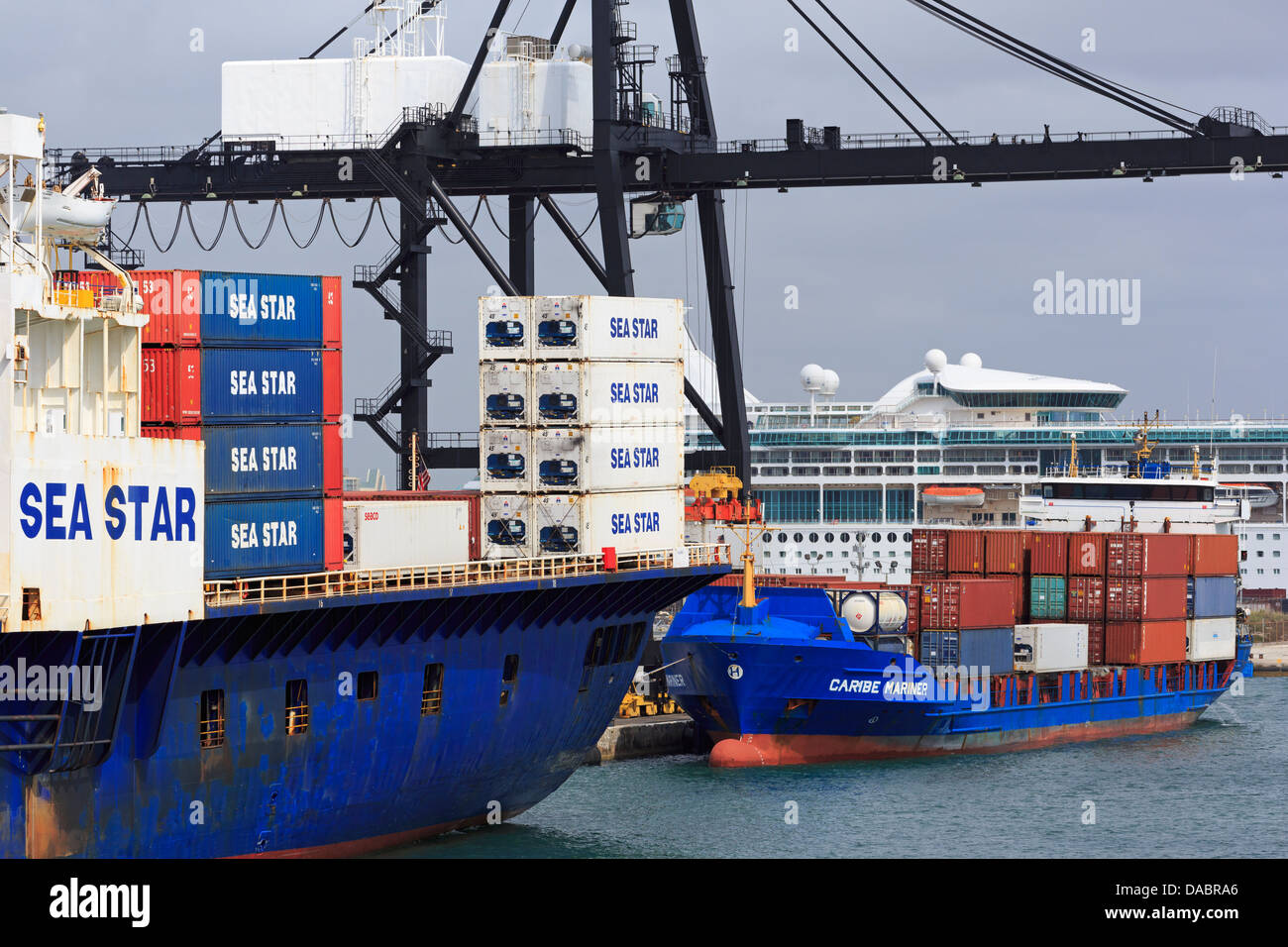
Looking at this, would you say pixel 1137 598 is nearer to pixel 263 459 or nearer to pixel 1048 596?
pixel 1048 596

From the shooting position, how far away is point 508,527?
149 ft

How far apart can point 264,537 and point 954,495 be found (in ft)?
238

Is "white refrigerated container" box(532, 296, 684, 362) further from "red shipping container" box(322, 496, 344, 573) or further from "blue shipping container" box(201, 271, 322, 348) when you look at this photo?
"red shipping container" box(322, 496, 344, 573)

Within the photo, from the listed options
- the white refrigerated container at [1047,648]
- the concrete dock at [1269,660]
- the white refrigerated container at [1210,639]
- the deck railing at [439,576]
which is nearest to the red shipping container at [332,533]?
the deck railing at [439,576]

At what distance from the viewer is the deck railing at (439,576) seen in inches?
1404

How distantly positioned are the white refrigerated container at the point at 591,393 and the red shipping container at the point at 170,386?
11.0m

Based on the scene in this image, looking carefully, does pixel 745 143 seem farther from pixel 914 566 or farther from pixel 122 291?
pixel 122 291

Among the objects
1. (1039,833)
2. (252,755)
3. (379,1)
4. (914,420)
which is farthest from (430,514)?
(914,420)

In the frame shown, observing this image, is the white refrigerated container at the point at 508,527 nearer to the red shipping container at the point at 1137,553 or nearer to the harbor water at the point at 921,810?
the harbor water at the point at 921,810

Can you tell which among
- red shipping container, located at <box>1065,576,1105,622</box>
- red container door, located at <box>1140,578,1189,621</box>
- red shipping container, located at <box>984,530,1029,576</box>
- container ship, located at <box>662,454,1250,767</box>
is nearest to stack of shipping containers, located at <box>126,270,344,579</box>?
container ship, located at <box>662,454,1250,767</box>

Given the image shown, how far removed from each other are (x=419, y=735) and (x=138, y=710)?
25.4 ft

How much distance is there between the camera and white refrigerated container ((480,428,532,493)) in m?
45.6

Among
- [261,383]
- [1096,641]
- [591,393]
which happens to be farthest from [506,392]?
[1096,641]

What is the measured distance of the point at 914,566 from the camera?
6688cm
